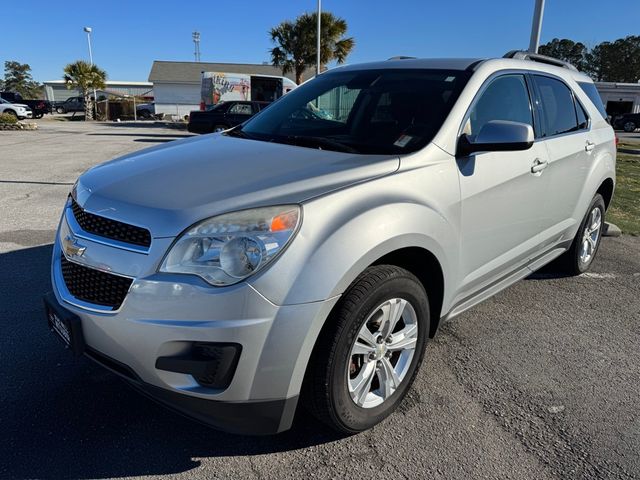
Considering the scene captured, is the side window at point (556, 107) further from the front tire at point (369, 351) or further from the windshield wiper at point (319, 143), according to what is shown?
the front tire at point (369, 351)

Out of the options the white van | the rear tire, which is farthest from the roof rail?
the white van

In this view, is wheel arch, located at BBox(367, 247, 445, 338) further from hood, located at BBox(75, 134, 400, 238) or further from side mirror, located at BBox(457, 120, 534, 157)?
side mirror, located at BBox(457, 120, 534, 157)

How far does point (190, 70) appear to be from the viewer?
4494cm

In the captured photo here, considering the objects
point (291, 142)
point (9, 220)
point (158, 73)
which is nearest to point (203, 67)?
point (158, 73)

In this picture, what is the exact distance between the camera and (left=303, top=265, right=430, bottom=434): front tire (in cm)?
218

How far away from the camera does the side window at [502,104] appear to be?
10.1ft

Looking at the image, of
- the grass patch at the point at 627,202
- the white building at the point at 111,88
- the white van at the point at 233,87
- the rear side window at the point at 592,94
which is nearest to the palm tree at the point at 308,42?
the white van at the point at 233,87

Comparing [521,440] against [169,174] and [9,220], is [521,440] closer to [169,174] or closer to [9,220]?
[169,174]

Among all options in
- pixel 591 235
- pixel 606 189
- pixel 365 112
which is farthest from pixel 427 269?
pixel 606 189

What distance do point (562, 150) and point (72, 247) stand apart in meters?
3.35

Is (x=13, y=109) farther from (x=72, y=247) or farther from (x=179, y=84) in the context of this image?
(x=72, y=247)

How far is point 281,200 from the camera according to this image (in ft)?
6.93

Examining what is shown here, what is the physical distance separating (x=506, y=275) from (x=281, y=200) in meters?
2.00

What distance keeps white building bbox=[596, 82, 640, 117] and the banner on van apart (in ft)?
120
